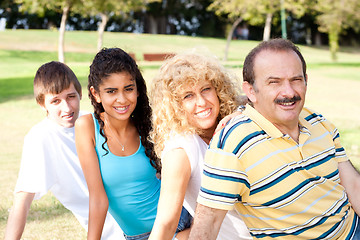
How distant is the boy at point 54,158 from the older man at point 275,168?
59.4 inches

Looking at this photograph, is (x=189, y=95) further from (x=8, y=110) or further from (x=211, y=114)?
(x=8, y=110)

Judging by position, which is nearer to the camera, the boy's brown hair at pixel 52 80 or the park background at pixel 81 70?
the boy's brown hair at pixel 52 80

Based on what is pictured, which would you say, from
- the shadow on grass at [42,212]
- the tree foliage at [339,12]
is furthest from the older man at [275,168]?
the tree foliage at [339,12]

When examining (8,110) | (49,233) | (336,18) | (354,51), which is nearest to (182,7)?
(354,51)

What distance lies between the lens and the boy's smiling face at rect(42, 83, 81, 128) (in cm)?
341

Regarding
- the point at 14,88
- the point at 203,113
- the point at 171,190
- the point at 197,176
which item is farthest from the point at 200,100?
the point at 14,88

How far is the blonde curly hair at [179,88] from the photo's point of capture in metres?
2.50

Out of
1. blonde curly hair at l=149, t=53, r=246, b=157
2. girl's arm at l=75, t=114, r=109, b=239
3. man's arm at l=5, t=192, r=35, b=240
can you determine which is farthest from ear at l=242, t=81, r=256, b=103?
man's arm at l=5, t=192, r=35, b=240

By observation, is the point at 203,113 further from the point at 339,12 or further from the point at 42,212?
the point at 339,12

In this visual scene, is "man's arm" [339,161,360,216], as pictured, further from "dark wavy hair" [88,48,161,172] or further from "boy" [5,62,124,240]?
"boy" [5,62,124,240]

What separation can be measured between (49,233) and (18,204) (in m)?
1.39

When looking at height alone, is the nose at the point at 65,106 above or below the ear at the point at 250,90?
below

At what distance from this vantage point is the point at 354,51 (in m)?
53.1

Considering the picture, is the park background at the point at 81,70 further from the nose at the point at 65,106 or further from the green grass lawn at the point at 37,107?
the nose at the point at 65,106
